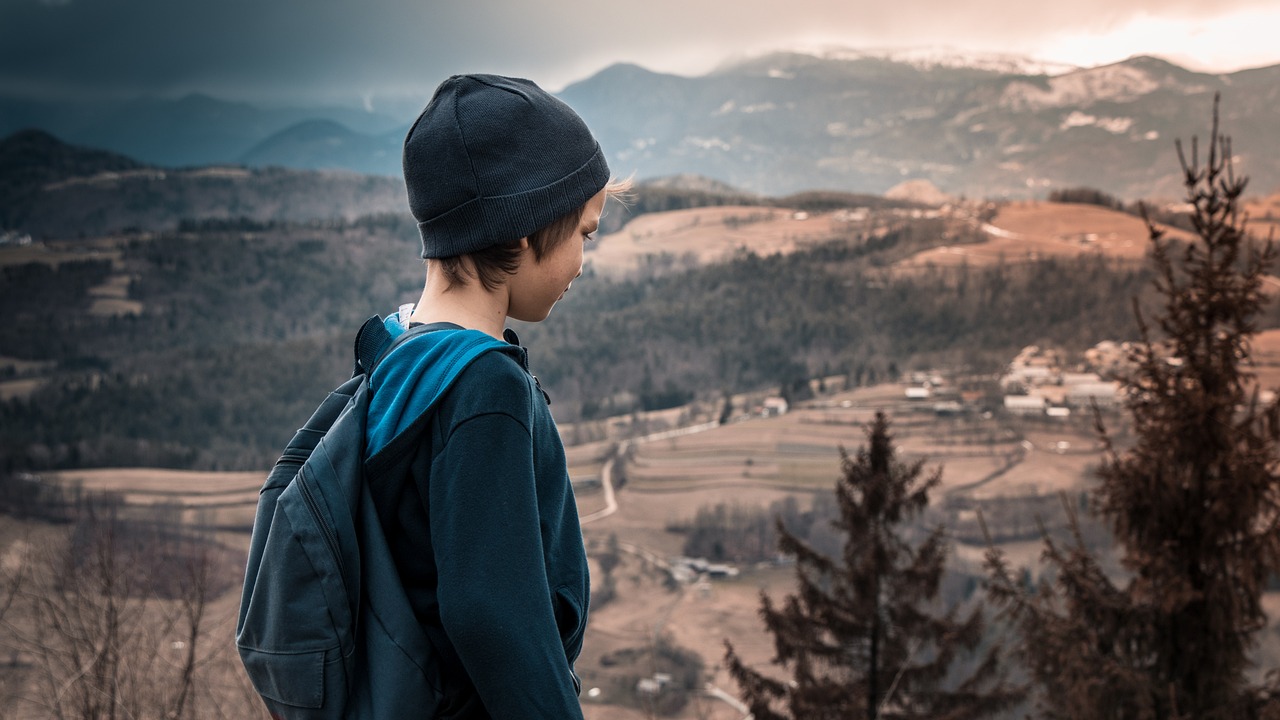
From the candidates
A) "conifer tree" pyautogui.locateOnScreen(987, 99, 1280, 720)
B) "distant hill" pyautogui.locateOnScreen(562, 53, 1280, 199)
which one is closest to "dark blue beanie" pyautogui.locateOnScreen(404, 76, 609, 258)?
"conifer tree" pyautogui.locateOnScreen(987, 99, 1280, 720)

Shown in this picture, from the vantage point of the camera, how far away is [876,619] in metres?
9.02

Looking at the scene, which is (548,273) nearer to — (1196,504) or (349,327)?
(1196,504)

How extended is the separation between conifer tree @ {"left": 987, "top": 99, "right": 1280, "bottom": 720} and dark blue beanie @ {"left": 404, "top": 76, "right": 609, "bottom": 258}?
13.2 feet

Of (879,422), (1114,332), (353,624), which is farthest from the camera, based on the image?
(1114,332)

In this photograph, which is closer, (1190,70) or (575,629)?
(575,629)

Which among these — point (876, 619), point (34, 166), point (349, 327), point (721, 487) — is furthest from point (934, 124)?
point (876, 619)

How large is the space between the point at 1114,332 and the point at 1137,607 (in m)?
71.9

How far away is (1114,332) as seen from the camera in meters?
69.2

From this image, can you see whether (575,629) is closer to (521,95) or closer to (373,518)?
(373,518)

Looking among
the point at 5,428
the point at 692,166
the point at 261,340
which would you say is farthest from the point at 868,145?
the point at 5,428

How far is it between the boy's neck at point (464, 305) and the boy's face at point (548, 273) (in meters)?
0.02

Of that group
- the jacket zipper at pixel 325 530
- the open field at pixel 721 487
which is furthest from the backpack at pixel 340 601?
the open field at pixel 721 487

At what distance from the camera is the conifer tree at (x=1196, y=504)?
4.36 metres

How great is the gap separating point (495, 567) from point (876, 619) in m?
8.54
